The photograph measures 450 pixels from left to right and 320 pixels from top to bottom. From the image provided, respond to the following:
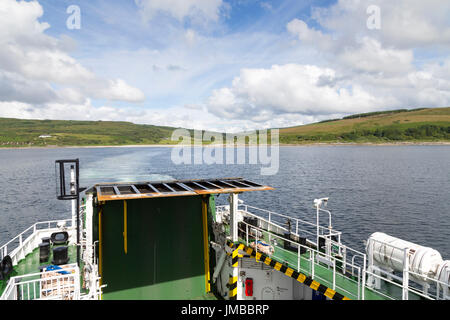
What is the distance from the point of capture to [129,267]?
12.5 metres

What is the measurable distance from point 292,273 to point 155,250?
5932 millimetres

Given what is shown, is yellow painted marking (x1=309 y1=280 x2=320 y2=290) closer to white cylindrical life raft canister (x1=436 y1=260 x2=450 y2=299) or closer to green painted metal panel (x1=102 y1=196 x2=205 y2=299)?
white cylindrical life raft canister (x1=436 y1=260 x2=450 y2=299)

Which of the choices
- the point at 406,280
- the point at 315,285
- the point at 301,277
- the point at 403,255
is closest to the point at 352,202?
the point at 403,255

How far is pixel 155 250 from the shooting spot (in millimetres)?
12867

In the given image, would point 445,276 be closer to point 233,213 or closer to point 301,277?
point 301,277

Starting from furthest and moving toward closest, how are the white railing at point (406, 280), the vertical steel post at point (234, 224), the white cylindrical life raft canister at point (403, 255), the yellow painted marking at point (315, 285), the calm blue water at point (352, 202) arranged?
the calm blue water at point (352, 202) < the vertical steel post at point (234, 224) < the yellow painted marking at point (315, 285) < the white cylindrical life raft canister at point (403, 255) < the white railing at point (406, 280)

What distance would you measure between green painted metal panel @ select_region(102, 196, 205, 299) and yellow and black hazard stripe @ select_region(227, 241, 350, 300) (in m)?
2.09

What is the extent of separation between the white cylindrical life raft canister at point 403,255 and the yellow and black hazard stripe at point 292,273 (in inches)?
89.4

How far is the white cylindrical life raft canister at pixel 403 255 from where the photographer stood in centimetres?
911

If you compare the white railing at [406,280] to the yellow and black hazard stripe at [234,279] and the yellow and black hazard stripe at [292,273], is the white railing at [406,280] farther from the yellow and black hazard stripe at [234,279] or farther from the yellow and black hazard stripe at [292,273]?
the yellow and black hazard stripe at [234,279]

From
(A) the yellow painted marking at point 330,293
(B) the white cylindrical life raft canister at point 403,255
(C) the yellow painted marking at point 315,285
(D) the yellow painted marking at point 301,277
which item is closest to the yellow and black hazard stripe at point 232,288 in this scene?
(D) the yellow painted marking at point 301,277

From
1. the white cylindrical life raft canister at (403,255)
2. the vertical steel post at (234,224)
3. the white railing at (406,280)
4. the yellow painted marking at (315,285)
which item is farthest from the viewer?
the vertical steel post at (234,224)

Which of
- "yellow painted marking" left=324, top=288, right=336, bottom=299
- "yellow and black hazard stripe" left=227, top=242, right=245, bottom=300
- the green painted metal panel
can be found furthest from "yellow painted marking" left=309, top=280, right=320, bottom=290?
the green painted metal panel
